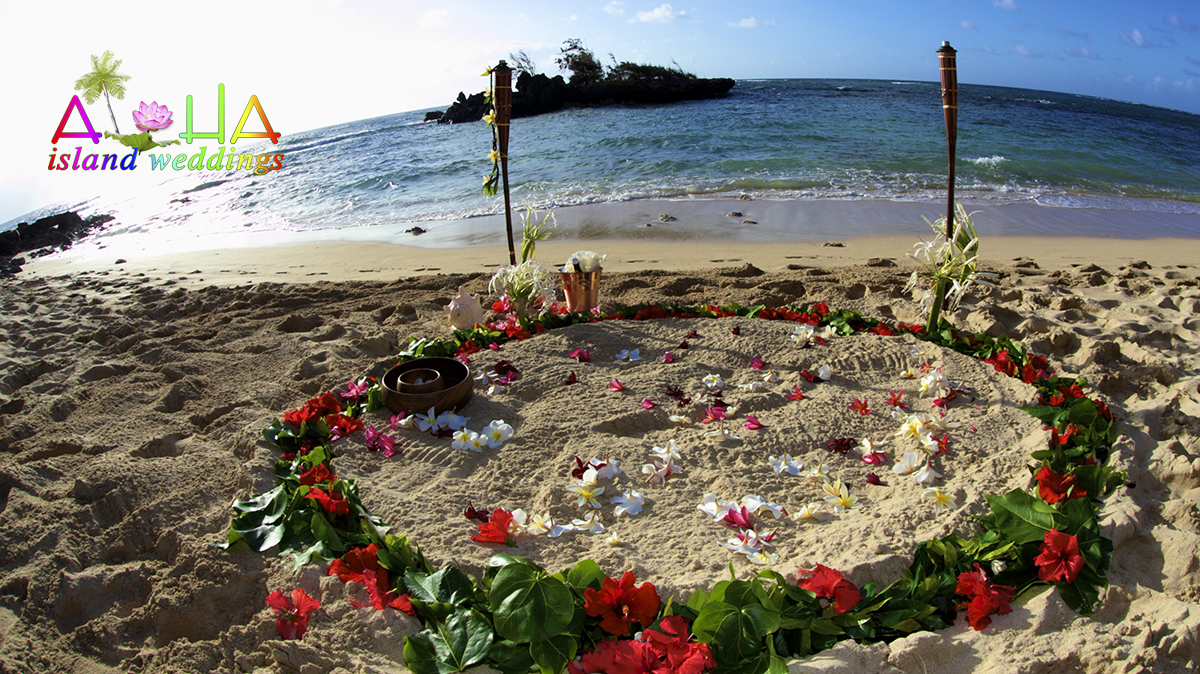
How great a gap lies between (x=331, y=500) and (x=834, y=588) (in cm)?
182

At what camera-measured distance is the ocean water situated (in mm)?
10703

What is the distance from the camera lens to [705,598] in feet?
6.23

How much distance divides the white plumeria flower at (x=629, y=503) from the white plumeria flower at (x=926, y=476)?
114 centimetres

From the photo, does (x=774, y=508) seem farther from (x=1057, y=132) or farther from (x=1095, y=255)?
(x=1057, y=132)

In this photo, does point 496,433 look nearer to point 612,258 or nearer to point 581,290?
point 581,290

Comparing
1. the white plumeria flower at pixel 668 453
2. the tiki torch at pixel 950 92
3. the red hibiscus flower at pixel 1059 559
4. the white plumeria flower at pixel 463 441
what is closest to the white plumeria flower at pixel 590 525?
the white plumeria flower at pixel 668 453

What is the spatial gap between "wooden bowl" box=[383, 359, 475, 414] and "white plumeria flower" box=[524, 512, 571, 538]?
95 centimetres

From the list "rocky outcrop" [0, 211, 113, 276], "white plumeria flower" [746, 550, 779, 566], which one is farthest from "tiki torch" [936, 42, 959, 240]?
"rocky outcrop" [0, 211, 113, 276]

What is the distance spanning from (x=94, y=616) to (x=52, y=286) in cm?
622

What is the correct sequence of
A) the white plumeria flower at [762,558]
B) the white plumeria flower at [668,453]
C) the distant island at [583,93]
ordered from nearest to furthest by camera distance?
the white plumeria flower at [762,558], the white plumeria flower at [668,453], the distant island at [583,93]

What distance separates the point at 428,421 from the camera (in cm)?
304

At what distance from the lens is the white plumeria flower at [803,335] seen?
3766 millimetres

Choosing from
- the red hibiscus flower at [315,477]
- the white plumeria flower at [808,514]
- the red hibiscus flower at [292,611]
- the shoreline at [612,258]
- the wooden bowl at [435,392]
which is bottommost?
the red hibiscus flower at [292,611]

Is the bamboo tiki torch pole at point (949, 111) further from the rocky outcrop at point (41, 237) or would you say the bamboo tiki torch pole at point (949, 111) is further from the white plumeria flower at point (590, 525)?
the rocky outcrop at point (41, 237)
